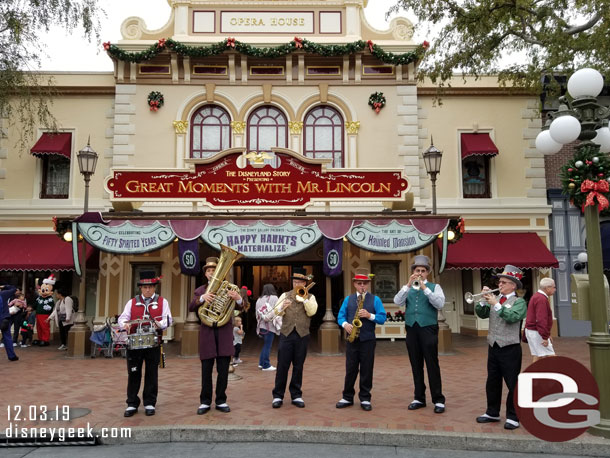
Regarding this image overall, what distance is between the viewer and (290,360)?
258 inches

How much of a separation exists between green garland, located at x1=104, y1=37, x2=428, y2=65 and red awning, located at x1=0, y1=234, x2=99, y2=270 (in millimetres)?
5751

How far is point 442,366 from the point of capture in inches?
386

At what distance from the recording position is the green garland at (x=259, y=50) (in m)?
14.1

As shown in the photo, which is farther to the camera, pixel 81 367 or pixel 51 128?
pixel 51 128

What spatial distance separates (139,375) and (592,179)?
235 inches

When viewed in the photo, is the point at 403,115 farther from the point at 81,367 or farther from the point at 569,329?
the point at 81,367

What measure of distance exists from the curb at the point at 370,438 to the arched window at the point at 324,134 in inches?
406

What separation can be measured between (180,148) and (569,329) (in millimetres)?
12972

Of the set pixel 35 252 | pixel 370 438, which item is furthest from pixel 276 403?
pixel 35 252

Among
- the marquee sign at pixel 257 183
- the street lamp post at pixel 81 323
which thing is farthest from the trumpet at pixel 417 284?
the street lamp post at pixel 81 323

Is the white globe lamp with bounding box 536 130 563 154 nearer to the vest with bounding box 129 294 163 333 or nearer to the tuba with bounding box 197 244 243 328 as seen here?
the tuba with bounding box 197 244 243 328

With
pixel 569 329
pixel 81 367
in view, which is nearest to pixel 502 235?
pixel 569 329

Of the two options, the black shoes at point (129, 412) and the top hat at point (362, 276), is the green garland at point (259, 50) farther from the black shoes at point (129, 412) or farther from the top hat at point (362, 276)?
the black shoes at point (129, 412)

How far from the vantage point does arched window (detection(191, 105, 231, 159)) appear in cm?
1475
